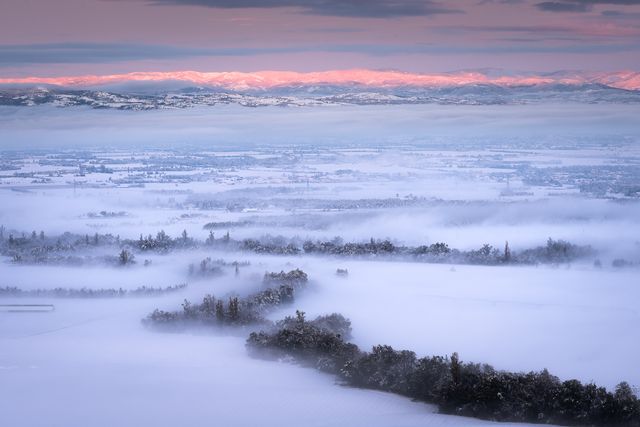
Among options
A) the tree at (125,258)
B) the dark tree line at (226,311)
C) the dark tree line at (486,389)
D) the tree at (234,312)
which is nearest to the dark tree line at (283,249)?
the tree at (125,258)

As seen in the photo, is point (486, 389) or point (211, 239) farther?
point (211, 239)

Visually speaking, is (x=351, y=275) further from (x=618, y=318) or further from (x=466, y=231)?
(x=466, y=231)

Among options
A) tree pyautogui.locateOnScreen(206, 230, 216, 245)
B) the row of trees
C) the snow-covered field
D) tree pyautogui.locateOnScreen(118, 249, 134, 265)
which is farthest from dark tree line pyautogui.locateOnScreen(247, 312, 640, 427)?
tree pyautogui.locateOnScreen(206, 230, 216, 245)

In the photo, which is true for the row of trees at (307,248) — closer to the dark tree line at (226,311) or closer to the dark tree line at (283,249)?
the dark tree line at (283,249)

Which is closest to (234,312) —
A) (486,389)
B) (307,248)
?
(486,389)

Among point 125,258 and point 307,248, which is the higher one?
point 125,258

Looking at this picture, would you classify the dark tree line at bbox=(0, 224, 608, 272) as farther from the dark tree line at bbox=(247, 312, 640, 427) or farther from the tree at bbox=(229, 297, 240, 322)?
the dark tree line at bbox=(247, 312, 640, 427)

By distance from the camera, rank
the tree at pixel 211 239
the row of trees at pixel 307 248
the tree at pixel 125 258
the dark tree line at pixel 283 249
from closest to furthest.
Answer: the tree at pixel 125 258
the dark tree line at pixel 283 249
the row of trees at pixel 307 248
the tree at pixel 211 239

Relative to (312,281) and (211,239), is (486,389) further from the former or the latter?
(211,239)
